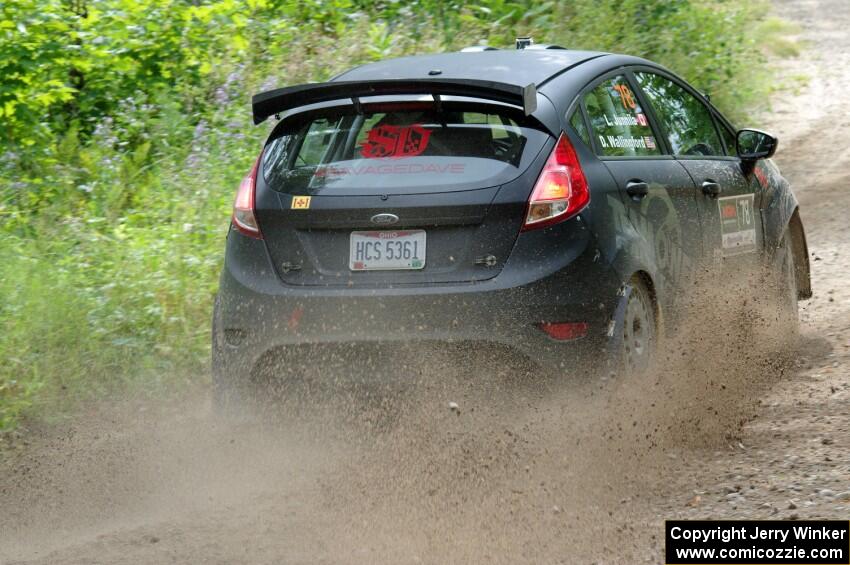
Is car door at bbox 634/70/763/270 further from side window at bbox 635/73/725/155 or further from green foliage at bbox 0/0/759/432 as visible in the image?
green foliage at bbox 0/0/759/432

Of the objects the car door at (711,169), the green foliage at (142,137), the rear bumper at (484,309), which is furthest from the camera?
the green foliage at (142,137)

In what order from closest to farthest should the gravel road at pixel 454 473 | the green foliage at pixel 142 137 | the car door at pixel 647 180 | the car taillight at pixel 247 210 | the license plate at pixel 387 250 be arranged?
the gravel road at pixel 454 473, the license plate at pixel 387 250, the car taillight at pixel 247 210, the car door at pixel 647 180, the green foliage at pixel 142 137

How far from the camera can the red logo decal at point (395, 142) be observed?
16.7 feet

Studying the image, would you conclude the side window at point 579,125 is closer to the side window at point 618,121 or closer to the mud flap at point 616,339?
the side window at point 618,121

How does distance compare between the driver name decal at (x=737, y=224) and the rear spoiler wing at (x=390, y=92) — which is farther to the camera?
the driver name decal at (x=737, y=224)

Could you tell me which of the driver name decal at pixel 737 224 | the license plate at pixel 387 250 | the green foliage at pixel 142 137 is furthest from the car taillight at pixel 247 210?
the driver name decal at pixel 737 224

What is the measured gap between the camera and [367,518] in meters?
4.53

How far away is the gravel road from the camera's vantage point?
4.36 meters

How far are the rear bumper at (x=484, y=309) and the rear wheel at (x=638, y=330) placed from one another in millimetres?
173

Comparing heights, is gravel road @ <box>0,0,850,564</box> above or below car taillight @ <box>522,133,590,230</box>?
below

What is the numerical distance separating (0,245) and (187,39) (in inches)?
155

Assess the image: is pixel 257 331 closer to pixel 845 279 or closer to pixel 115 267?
pixel 115 267

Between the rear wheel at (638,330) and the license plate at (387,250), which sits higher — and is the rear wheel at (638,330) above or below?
below

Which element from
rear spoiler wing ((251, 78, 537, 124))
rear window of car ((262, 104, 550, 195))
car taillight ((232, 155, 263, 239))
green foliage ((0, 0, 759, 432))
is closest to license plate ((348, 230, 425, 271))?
rear window of car ((262, 104, 550, 195))
